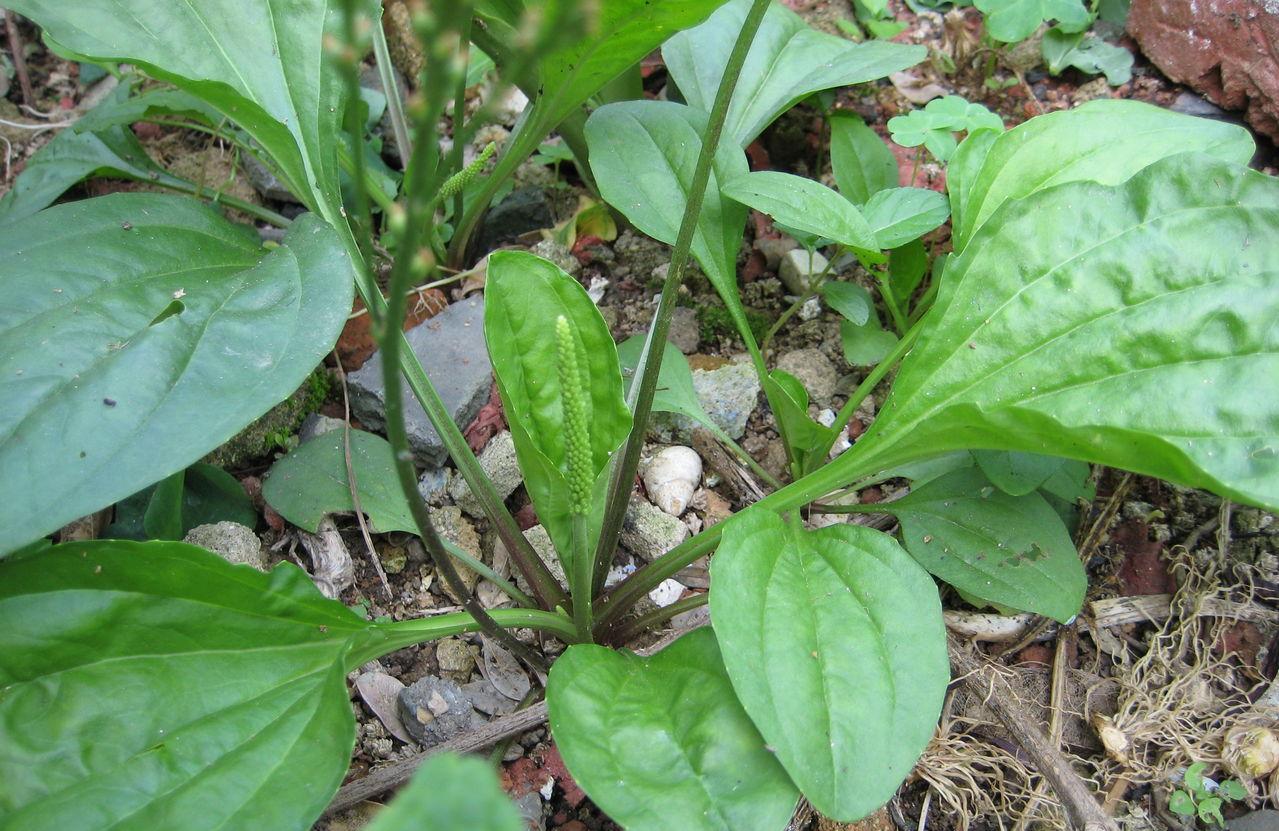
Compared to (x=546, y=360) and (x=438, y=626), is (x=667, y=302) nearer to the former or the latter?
(x=546, y=360)

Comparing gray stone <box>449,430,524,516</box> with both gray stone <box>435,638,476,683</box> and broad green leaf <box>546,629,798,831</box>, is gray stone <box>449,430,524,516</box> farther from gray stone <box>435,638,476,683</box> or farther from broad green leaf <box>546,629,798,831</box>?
broad green leaf <box>546,629,798,831</box>

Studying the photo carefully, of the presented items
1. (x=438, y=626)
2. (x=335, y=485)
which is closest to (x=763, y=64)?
(x=335, y=485)

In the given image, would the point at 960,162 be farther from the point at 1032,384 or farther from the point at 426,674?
the point at 426,674

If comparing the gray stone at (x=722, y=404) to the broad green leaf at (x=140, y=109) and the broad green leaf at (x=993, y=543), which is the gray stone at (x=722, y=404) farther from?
the broad green leaf at (x=140, y=109)

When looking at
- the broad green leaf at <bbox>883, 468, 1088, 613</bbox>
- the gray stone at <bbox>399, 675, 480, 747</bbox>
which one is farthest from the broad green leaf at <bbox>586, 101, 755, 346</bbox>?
→ the gray stone at <bbox>399, 675, 480, 747</bbox>

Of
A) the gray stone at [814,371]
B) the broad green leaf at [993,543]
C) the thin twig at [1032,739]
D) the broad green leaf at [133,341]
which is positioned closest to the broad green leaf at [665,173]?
the gray stone at [814,371]

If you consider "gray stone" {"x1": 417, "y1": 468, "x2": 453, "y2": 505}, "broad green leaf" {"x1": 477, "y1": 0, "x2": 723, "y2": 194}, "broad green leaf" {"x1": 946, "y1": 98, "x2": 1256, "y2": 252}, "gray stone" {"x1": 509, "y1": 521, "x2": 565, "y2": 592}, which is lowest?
"gray stone" {"x1": 509, "y1": 521, "x2": 565, "y2": 592}
